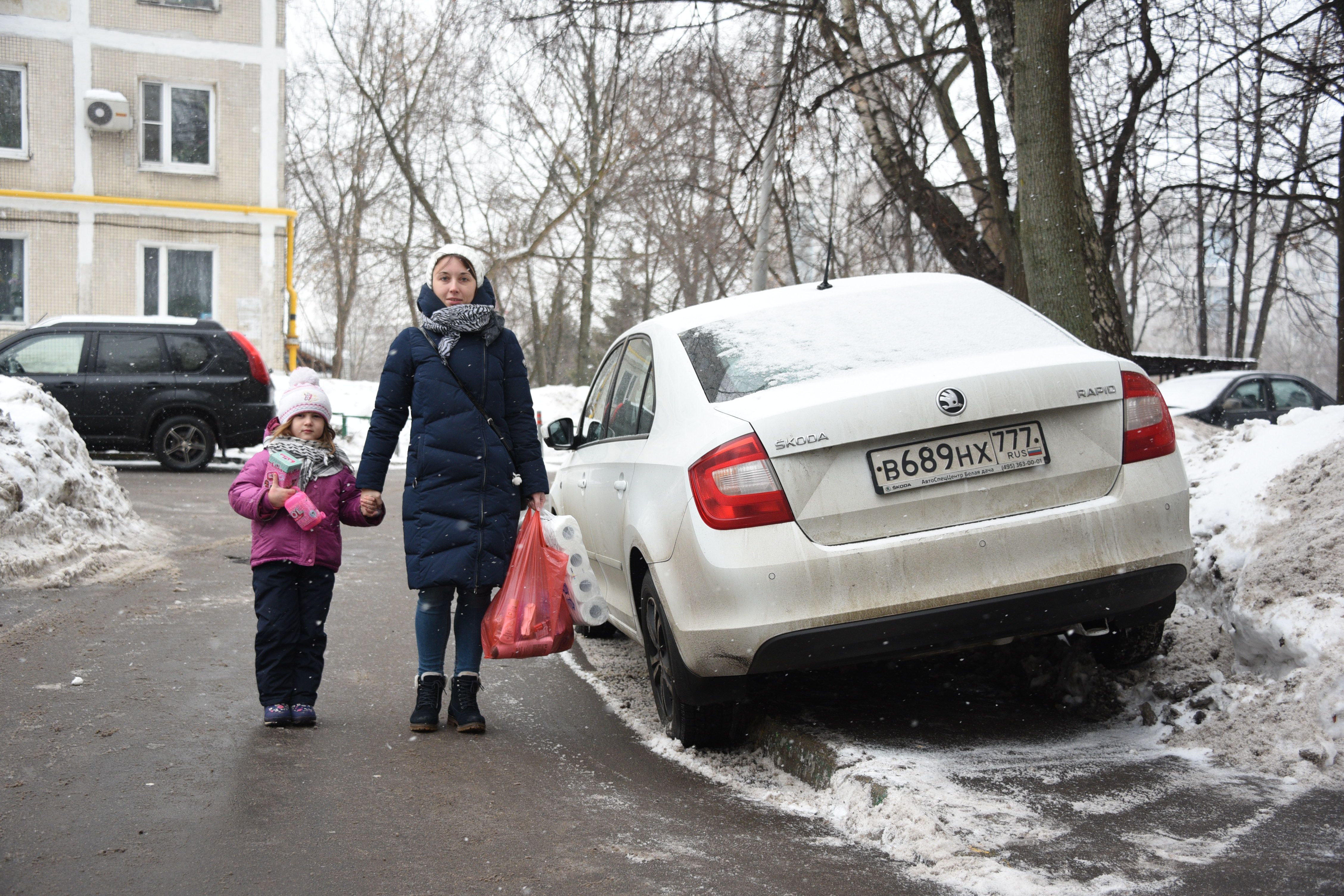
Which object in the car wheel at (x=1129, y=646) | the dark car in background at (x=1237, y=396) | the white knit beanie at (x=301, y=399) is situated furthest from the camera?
the dark car in background at (x=1237, y=396)

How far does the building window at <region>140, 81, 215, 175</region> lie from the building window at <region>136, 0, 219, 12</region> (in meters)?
1.49

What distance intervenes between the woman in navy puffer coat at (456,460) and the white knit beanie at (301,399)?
30 cm

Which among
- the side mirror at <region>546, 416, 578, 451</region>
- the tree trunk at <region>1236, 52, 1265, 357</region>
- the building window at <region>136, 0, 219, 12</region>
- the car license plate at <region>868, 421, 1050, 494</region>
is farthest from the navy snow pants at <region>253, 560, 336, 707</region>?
the building window at <region>136, 0, 219, 12</region>

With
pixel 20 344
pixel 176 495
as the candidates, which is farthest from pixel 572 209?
pixel 176 495

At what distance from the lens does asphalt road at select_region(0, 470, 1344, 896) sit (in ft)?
9.83

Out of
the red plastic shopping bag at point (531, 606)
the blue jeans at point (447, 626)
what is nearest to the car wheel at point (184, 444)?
the blue jeans at point (447, 626)

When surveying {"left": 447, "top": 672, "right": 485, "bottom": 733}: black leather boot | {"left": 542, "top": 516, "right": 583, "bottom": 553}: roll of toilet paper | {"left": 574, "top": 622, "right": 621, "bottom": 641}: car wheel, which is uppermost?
{"left": 542, "top": 516, "right": 583, "bottom": 553}: roll of toilet paper

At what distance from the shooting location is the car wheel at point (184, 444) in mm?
15266

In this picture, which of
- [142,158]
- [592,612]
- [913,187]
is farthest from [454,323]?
[142,158]

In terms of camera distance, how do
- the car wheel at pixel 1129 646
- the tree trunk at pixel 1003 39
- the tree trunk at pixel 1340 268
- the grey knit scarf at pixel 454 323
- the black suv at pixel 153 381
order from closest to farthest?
the car wheel at pixel 1129 646
the grey knit scarf at pixel 454 323
the tree trunk at pixel 1003 39
the black suv at pixel 153 381
the tree trunk at pixel 1340 268

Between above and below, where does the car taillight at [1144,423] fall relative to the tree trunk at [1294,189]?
below

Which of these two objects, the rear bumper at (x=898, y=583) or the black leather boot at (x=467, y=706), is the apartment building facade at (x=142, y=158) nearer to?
the black leather boot at (x=467, y=706)

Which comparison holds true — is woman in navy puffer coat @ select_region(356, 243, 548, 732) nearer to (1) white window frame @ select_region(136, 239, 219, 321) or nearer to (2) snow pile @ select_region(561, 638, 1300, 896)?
(2) snow pile @ select_region(561, 638, 1300, 896)

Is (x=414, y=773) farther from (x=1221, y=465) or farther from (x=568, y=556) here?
(x=1221, y=465)
